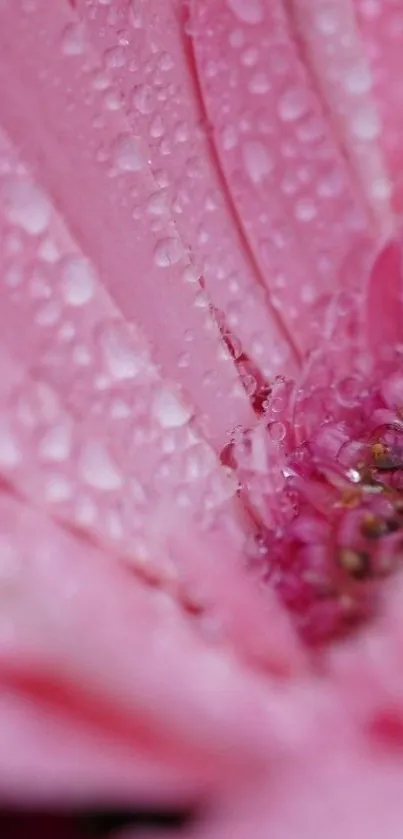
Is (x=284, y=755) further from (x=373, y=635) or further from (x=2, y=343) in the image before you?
(x=2, y=343)

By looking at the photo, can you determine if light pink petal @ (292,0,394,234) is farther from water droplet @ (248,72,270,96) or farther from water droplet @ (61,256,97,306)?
water droplet @ (61,256,97,306)

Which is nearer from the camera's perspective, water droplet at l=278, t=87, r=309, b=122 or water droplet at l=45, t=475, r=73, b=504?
water droplet at l=45, t=475, r=73, b=504

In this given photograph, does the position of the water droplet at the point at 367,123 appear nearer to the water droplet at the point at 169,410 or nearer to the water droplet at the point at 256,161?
the water droplet at the point at 256,161

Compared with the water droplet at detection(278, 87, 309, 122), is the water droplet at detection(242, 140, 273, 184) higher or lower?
lower

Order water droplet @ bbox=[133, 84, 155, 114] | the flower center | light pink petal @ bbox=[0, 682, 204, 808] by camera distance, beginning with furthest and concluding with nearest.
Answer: water droplet @ bbox=[133, 84, 155, 114], the flower center, light pink petal @ bbox=[0, 682, 204, 808]

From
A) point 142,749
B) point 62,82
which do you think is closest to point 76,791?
point 142,749

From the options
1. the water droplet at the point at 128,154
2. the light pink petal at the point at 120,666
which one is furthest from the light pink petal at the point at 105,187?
the light pink petal at the point at 120,666

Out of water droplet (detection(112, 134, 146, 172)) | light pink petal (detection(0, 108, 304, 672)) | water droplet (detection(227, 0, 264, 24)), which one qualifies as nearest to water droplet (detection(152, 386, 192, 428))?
light pink petal (detection(0, 108, 304, 672))
